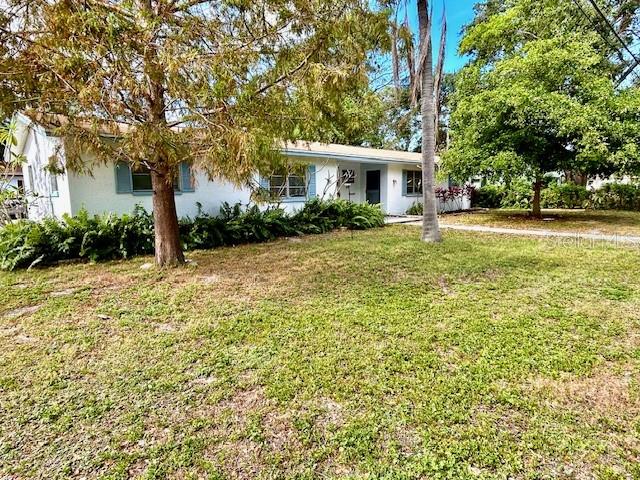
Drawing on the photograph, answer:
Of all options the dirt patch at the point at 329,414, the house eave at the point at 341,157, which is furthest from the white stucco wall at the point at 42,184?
the dirt patch at the point at 329,414

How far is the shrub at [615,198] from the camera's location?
16.7 metres

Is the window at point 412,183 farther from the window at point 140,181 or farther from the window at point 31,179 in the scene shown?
the window at point 31,179

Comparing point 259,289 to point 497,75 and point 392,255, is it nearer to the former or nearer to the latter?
point 392,255

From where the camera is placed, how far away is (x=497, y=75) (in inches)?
480

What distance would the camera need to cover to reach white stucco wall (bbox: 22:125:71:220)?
8664 millimetres

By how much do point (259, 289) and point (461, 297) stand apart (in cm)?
277

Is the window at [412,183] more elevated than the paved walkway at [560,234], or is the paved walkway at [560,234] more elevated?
the window at [412,183]

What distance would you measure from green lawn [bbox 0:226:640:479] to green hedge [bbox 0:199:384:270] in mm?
1535

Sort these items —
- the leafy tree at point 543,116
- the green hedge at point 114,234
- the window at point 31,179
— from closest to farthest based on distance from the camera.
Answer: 1. the green hedge at point 114,234
2. the leafy tree at point 543,116
3. the window at point 31,179

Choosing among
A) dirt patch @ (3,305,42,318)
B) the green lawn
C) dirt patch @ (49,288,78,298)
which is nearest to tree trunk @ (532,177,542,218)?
the green lawn

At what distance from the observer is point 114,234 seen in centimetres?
764

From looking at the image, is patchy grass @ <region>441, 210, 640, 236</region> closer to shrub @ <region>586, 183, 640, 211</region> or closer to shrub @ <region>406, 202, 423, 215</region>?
shrub @ <region>406, 202, 423, 215</region>

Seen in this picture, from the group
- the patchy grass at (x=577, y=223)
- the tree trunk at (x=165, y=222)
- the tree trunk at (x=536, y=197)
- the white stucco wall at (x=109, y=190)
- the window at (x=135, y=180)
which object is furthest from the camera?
the tree trunk at (x=536, y=197)

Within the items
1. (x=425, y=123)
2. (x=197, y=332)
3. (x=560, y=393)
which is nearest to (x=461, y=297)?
(x=560, y=393)
